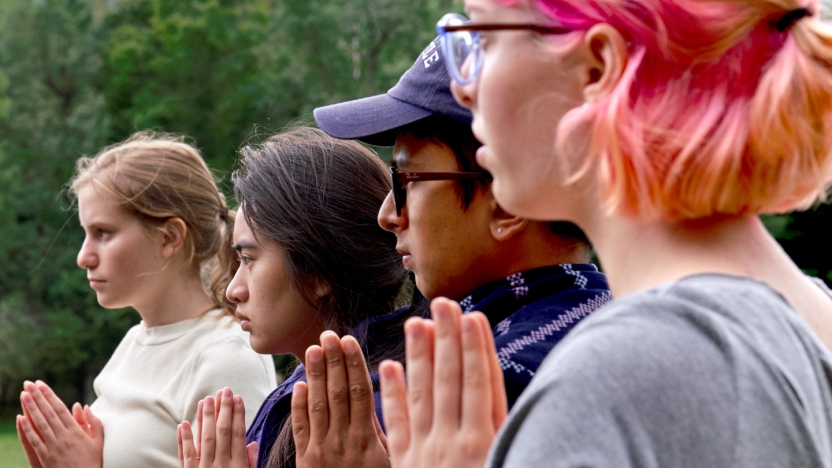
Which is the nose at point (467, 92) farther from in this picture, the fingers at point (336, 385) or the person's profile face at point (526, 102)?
the fingers at point (336, 385)

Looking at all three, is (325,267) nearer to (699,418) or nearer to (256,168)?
(256,168)

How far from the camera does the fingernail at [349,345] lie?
164 centimetres

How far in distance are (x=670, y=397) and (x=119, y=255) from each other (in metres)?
3.16

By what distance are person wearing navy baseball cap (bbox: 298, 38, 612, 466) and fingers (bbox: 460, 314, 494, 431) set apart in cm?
68

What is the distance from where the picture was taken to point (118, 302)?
3.73 m

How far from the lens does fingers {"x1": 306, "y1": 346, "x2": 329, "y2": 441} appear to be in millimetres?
1648

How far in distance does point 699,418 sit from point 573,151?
13.6 inches

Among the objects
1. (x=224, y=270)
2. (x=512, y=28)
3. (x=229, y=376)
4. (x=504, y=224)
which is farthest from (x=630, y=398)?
(x=224, y=270)

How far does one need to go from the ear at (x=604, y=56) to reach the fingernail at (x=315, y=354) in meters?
0.77

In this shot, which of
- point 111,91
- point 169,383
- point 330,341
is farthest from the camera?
point 111,91

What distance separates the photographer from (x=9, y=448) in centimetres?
1805

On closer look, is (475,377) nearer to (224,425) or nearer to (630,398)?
(630,398)

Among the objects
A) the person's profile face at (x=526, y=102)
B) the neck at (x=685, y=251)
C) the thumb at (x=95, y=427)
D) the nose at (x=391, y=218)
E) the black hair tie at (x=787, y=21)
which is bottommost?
the thumb at (x=95, y=427)

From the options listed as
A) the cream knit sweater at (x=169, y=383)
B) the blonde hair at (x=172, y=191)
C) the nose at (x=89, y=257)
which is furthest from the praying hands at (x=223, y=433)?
the nose at (x=89, y=257)
